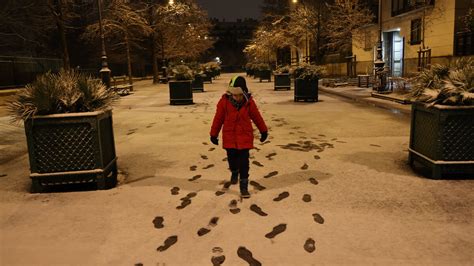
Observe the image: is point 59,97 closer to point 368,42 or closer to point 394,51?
point 394,51

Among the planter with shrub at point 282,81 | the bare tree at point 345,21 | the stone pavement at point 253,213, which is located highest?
the bare tree at point 345,21

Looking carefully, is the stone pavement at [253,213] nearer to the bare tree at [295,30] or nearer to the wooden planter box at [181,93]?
the wooden planter box at [181,93]

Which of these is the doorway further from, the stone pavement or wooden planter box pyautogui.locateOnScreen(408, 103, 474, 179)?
wooden planter box pyautogui.locateOnScreen(408, 103, 474, 179)

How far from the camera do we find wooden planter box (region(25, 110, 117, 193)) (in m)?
5.23

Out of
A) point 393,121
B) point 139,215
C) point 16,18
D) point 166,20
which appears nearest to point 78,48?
point 166,20

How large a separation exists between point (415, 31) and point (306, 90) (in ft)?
50.9

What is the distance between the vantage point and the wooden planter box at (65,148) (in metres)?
5.23

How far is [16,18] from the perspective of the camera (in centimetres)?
2391

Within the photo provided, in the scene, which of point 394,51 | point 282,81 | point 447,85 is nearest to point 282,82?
point 282,81

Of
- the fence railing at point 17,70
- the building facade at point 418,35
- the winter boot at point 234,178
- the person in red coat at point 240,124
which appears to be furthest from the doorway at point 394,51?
the person in red coat at point 240,124

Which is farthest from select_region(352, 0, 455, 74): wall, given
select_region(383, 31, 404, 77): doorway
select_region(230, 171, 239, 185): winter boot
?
select_region(230, 171, 239, 185): winter boot

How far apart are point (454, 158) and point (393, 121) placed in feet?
18.1

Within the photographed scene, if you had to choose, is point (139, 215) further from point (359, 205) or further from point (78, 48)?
point (78, 48)

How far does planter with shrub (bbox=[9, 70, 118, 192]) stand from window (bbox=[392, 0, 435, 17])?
2401cm
